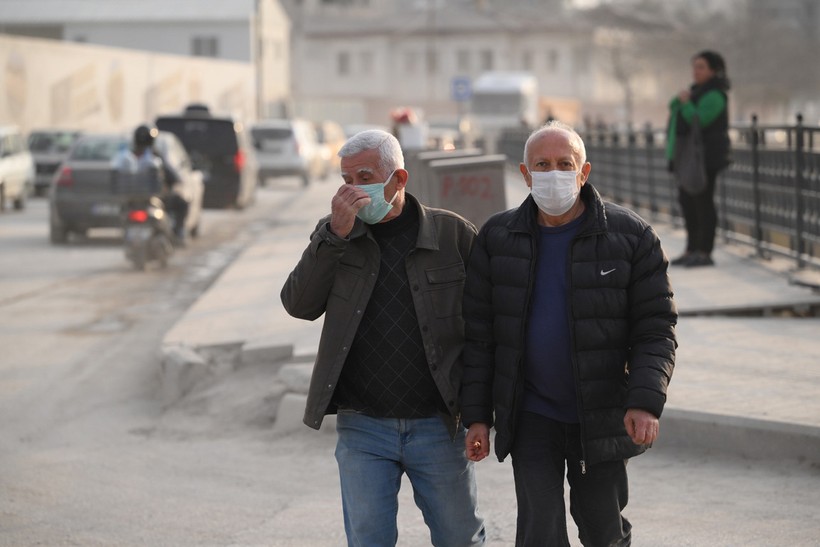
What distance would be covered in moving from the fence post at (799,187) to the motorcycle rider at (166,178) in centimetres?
739

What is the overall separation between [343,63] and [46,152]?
255 ft

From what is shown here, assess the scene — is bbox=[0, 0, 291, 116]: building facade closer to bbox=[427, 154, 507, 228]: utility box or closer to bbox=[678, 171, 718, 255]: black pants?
bbox=[678, 171, 718, 255]: black pants

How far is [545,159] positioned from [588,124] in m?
29.4

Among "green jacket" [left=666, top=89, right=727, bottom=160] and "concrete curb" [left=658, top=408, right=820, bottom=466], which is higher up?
"green jacket" [left=666, top=89, right=727, bottom=160]

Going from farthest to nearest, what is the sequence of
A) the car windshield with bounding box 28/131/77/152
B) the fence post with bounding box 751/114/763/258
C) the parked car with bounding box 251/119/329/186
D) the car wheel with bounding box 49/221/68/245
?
the parked car with bounding box 251/119/329/186
the car windshield with bounding box 28/131/77/152
the car wheel with bounding box 49/221/68/245
the fence post with bounding box 751/114/763/258

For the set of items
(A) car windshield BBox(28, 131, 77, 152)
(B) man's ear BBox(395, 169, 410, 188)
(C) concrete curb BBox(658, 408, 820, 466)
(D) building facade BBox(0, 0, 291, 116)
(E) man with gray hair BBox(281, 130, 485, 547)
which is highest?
(D) building facade BBox(0, 0, 291, 116)

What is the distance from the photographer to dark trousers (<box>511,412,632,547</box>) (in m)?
4.21

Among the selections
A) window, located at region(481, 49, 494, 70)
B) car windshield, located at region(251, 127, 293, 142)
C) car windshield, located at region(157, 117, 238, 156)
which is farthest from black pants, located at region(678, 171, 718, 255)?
window, located at region(481, 49, 494, 70)

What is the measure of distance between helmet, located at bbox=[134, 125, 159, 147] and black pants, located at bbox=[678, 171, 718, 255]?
20.9 feet

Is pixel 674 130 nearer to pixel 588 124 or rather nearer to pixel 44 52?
pixel 588 124

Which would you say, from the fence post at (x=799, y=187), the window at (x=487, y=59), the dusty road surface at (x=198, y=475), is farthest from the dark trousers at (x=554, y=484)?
the window at (x=487, y=59)

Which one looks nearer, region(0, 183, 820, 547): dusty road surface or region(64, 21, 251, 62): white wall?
region(0, 183, 820, 547): dusty road surface

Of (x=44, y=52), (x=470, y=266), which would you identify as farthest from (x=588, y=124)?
(x=470, y=266)

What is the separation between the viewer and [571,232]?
4203 mm
